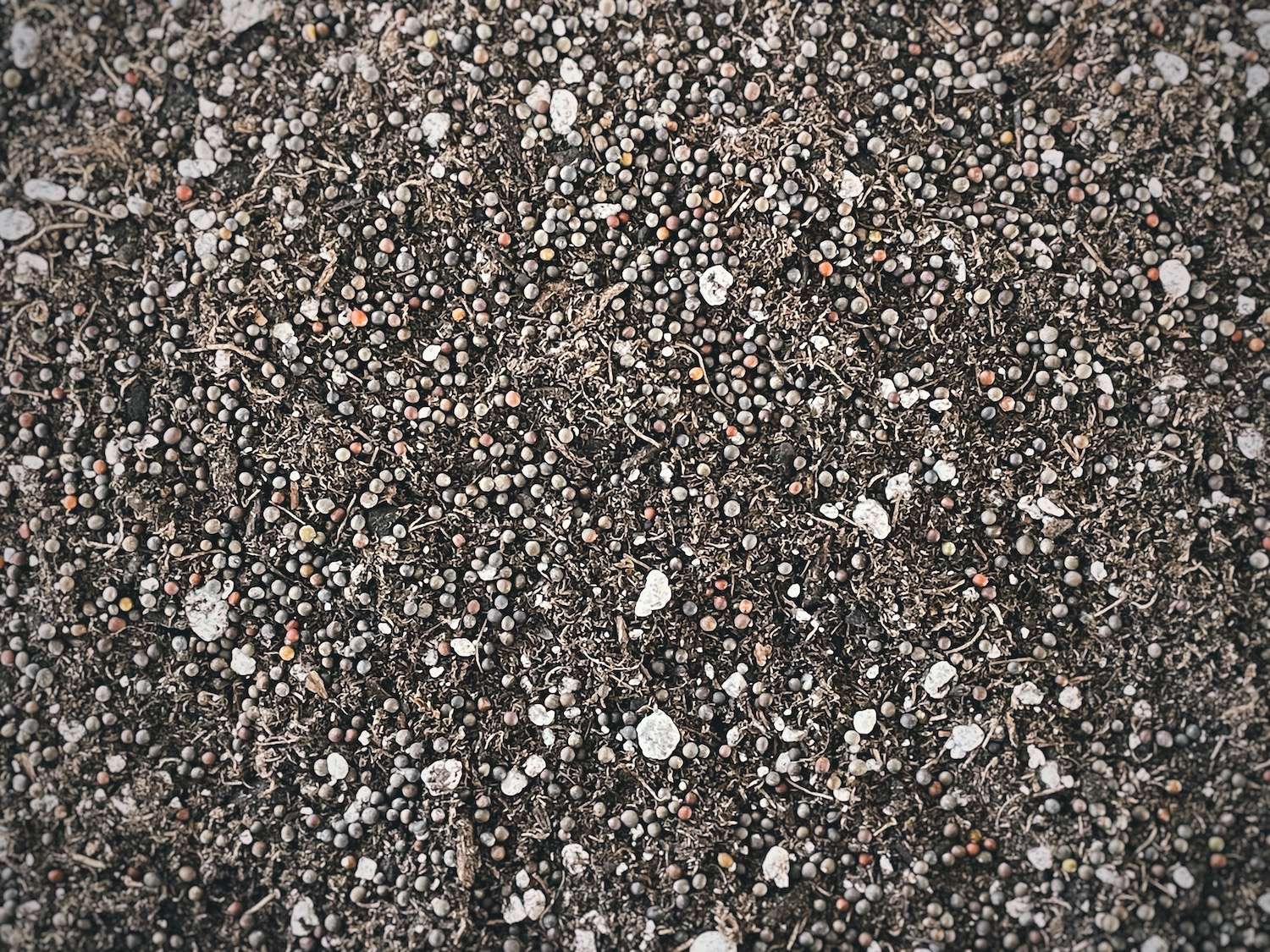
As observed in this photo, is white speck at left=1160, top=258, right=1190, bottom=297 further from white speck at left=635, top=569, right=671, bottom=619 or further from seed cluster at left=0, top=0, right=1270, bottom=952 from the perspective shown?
white speck at left=635, top=569, right=671, bottom=619

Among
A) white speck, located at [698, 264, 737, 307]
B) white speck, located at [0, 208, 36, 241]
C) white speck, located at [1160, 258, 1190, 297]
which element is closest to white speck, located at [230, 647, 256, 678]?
white speck, located at [0, 208, 36, 241]

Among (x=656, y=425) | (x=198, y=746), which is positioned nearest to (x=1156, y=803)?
(x=656, y=425)

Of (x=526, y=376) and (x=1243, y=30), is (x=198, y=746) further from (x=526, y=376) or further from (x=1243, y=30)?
(x=1243, y=30)

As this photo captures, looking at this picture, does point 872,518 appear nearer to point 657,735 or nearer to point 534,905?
point 657,735

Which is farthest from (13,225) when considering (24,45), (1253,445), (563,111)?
(1253,445)

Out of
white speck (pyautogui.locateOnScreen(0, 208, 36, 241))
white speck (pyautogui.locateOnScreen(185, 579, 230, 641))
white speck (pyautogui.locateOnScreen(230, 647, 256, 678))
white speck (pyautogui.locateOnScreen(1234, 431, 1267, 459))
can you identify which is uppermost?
white speck (pyautogui.locateOnScreen(0, 208, 36, 241))
